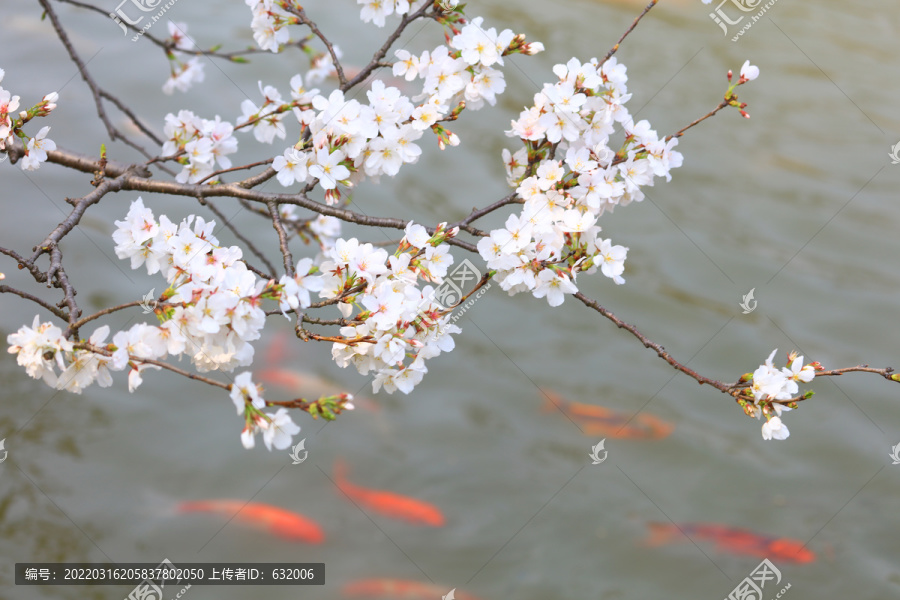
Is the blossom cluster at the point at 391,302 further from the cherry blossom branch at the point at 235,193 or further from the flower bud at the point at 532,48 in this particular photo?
the flower bud at the point at 532,48

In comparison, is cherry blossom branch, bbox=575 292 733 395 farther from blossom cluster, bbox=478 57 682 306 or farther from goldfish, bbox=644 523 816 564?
goldfish, bbox=644 523 816 564

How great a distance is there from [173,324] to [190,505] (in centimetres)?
258

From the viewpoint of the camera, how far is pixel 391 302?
5.44 ft

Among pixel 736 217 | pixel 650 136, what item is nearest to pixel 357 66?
pixel 736 217

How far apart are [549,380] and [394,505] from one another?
48.6 inches

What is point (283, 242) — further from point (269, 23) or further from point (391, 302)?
point (269, 23)

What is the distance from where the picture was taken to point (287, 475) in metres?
4.02

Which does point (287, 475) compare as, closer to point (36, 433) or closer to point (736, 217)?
point (36, 433)

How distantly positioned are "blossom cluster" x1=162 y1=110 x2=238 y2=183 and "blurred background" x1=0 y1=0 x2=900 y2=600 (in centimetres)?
204

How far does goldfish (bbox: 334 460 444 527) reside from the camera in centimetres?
389

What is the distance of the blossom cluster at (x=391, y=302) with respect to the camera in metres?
1.66

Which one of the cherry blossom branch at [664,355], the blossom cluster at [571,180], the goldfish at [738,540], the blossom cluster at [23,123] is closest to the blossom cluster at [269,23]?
the blossom cluster at [23,123]

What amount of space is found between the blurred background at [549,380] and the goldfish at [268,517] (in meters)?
0.06

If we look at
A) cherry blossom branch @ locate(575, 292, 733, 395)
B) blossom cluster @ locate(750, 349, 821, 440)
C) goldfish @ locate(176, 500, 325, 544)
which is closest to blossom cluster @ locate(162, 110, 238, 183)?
cherry blossom branch @ locate(575, 292, 733, 395)
